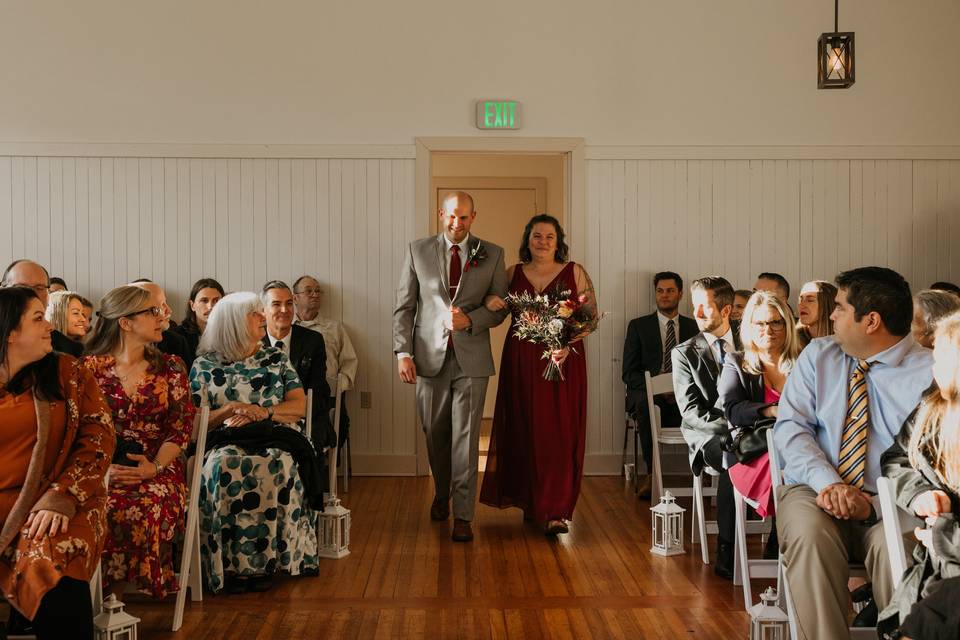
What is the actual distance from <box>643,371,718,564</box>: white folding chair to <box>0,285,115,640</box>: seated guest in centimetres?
294

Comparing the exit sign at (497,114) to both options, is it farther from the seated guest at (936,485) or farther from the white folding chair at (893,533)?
the white folding chair at (893,533)

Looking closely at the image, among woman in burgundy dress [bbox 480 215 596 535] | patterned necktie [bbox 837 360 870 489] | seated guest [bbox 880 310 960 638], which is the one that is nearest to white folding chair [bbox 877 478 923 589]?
seated guest [bbox 880 310 960 638]

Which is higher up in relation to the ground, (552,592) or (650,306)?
(650,306)

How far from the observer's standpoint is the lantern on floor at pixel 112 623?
10.1 ft

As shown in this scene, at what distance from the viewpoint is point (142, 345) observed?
3850 millimetres

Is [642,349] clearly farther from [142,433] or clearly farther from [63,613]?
[63,613]

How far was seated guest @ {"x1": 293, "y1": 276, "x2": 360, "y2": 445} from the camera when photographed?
688 centimetres

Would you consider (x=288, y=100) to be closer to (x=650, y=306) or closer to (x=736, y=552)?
(x=650, y=306)

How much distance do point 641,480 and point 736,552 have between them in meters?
2.62

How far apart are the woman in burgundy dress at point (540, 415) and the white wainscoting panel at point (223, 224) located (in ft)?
6.17

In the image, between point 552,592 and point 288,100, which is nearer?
point 552,592

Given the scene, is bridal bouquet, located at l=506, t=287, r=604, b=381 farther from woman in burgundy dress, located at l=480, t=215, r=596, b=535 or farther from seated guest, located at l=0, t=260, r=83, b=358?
seated guest, located at l=0, t=260, r=83, b=358

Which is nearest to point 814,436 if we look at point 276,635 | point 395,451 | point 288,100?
point 276,635

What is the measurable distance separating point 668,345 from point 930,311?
286 cm
